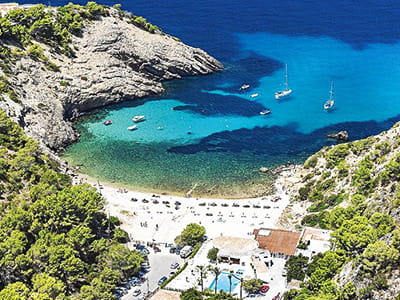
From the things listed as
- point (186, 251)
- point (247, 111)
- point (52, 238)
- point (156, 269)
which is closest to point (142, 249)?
point (156, 269)

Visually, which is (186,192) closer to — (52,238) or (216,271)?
(52,238)

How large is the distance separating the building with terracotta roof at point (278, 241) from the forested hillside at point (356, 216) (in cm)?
500

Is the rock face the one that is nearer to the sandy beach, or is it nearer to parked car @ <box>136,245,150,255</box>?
the sandy beach

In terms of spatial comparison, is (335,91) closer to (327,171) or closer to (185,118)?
(185,118)

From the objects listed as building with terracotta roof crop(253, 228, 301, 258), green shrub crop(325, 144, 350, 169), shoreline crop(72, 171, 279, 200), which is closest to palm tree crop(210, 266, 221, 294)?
building with terracotta roof crop(253, 228, 301, 258)

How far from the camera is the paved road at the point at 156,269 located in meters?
69.8

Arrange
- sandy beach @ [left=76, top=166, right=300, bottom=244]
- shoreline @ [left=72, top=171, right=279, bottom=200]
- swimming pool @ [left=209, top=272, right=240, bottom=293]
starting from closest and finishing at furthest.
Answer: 1. swimming pool @ [left=209, top=272, right=240, bottom=293]
2. sandy beach @ [left=76, top=166, right=300, bottom=244]
3. shoreline @ [left=72, top=171, right=279, bottom=200]

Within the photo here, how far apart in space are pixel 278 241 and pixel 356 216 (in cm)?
1180

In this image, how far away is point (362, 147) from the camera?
94.1 m

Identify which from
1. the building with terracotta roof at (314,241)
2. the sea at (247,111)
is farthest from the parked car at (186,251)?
the sea at (247,111)

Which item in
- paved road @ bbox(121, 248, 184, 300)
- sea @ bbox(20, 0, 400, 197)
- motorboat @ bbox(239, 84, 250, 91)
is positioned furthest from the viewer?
motorboat @ bbox(239, 84, 250, 91)

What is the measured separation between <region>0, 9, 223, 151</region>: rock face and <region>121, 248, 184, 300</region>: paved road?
138 ft

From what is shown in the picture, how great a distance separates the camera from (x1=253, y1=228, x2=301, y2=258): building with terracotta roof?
73.7 metres

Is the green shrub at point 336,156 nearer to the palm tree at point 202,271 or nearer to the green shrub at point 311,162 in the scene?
the green shrub at point 311,162
